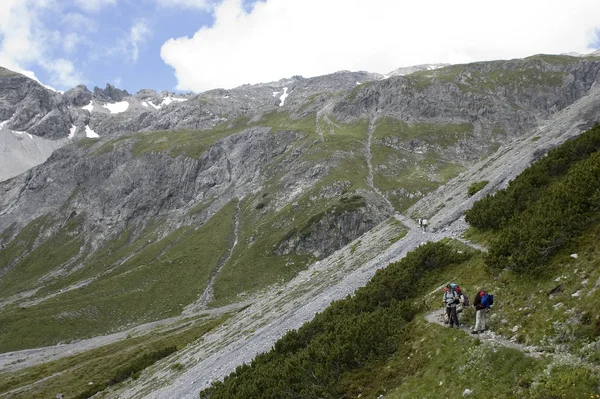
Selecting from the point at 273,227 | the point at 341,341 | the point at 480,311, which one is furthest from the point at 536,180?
the point at 273,227

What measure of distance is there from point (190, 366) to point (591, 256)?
138ft

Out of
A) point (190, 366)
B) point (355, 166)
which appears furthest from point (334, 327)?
point (355, 166)

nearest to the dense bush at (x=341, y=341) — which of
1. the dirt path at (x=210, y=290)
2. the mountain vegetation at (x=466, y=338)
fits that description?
the mountain vegetation at (x=466, y=338)

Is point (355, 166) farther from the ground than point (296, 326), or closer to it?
farther from the ground

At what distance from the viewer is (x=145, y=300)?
438 ft

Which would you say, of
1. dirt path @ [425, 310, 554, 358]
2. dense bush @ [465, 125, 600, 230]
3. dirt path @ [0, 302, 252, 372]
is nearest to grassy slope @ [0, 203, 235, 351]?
dirt path @ [0, 302, 252, 372]

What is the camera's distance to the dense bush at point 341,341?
2128cm

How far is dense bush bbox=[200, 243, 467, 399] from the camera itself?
69.8ft

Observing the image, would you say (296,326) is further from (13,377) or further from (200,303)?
(200,303)

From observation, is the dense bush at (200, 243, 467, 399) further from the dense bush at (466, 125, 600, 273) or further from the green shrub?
the green shrub

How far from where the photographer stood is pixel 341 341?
75.7 ft

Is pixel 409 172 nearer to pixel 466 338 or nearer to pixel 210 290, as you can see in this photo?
pixel 210 290

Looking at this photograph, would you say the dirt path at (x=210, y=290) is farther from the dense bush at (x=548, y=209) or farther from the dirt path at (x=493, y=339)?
the dense bush at (x=548, y=209)

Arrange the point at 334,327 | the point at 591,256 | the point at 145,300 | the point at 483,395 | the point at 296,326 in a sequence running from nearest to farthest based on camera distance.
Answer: the point at 483,395
the point at 591,256
the point at 334,327
the point at 296,326
the point at 145,300
